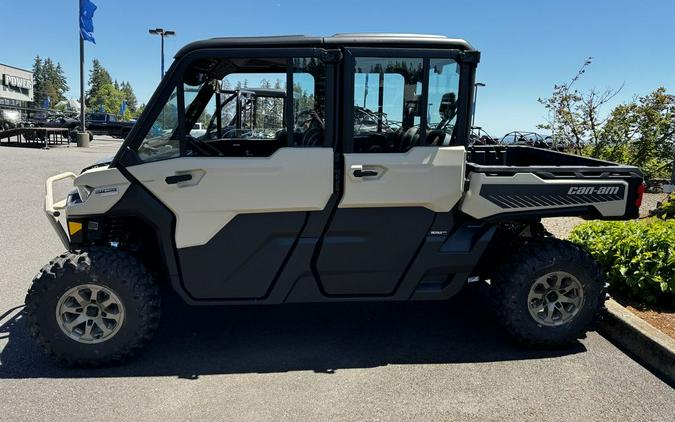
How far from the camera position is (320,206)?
356cm

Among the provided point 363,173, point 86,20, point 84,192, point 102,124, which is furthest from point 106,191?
point 102,124

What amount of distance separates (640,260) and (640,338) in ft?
3.11

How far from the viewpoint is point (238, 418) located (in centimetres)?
301

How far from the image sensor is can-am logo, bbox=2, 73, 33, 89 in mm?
74881

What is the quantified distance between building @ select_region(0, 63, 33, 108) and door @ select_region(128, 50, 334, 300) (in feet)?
266

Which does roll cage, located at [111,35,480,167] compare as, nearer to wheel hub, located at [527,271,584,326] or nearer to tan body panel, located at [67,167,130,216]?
tan body panel, located at [67,167,130,216]

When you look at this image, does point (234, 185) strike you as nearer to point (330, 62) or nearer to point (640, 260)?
point (330, 62)

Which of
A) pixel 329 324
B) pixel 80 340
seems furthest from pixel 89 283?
pixel 329 324

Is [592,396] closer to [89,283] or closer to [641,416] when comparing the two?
[641,416]

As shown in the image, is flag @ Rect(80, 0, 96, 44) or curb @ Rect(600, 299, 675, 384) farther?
flag @ Rect(80, 0, 96, 44)

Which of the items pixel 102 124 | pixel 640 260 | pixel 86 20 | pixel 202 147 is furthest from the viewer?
pixel 102 124

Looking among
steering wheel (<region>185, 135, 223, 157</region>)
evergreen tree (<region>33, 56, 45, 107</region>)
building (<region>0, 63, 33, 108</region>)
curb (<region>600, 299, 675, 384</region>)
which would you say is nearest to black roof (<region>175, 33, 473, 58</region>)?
steering wheel (<region>185, 135, 223, 157</region>)

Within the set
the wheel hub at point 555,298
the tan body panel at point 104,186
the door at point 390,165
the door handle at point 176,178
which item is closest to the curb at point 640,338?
the wheel hub at point 555,298

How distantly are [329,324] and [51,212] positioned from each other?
2.35 m
